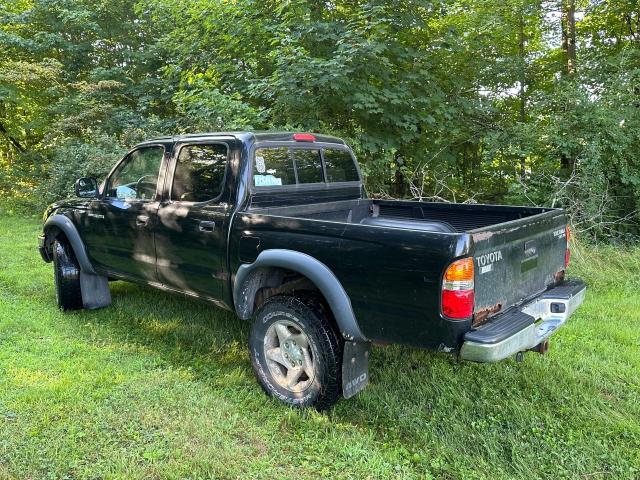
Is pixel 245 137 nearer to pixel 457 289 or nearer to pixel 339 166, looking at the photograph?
pixel 339 166

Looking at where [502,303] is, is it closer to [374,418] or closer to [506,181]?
[374,418]

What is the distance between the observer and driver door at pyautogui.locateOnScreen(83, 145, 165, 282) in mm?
4387

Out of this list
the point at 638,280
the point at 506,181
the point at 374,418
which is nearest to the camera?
the point at 374,418

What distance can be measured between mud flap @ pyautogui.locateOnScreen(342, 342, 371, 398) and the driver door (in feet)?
6.92

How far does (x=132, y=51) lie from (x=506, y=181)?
11.1 meters

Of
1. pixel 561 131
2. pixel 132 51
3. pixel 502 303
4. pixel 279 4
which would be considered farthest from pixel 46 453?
pixel 132 51

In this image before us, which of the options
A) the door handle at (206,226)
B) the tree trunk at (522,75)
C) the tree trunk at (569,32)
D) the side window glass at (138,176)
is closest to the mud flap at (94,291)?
the side window glass at (138,176)

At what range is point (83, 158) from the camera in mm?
12203

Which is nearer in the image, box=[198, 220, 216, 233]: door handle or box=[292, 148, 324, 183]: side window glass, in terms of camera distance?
box=[198, 220, 216, 233]: door handle

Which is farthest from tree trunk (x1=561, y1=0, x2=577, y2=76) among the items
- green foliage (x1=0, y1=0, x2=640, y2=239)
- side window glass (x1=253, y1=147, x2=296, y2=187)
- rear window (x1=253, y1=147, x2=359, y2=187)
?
side window glass (x1=253, y1=147, x2=296, y2=187)

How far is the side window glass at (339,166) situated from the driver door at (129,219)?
57.5 inches

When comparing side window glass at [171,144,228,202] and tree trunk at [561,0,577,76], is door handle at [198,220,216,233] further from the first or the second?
tree trunk at [561,0,577,76]

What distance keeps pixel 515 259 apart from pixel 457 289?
2.24 feet

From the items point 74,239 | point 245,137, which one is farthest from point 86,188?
point 245,137
